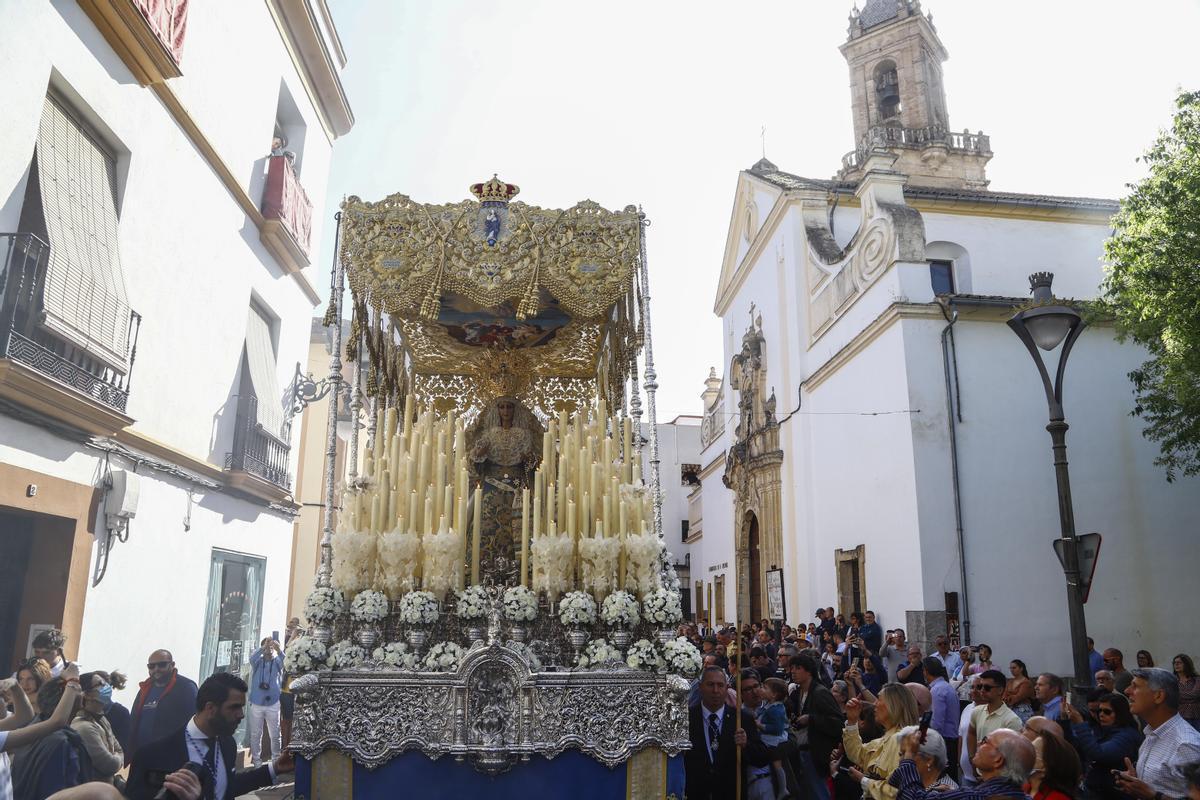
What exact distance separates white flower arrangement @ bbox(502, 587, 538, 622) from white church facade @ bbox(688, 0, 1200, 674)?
279 inches

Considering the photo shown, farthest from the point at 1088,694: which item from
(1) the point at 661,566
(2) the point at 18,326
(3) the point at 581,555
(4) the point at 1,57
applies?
(4) the point at 1,57

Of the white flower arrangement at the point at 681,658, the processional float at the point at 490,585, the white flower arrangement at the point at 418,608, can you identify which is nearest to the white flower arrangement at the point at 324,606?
the processional float at the point at 490,585

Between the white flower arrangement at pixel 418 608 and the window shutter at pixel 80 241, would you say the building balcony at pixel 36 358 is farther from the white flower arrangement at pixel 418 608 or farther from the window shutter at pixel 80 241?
the white flower arrangement at pixel 418 608

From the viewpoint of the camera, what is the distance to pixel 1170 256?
8.49 metres

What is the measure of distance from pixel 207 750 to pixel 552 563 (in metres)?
2.21

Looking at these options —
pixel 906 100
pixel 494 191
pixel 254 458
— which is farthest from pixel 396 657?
pixel 906 100

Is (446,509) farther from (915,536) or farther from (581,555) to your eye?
(915,536)

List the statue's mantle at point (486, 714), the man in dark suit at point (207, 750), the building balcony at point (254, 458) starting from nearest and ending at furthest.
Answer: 1. the man in dark suit at point (207, 750)
2. the statue's mantle at point (486, 714)
3. the building balcony at point (254, 458)

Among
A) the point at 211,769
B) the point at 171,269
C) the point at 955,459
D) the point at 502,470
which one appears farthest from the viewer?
the point at 955,459

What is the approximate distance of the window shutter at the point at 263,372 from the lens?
11.3 meters

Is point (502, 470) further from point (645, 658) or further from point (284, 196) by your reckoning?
point (284, 196)

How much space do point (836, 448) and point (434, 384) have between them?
331 inches

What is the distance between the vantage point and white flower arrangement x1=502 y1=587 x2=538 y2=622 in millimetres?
4910

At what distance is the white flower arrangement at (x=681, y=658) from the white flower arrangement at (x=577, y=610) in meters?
0.48
